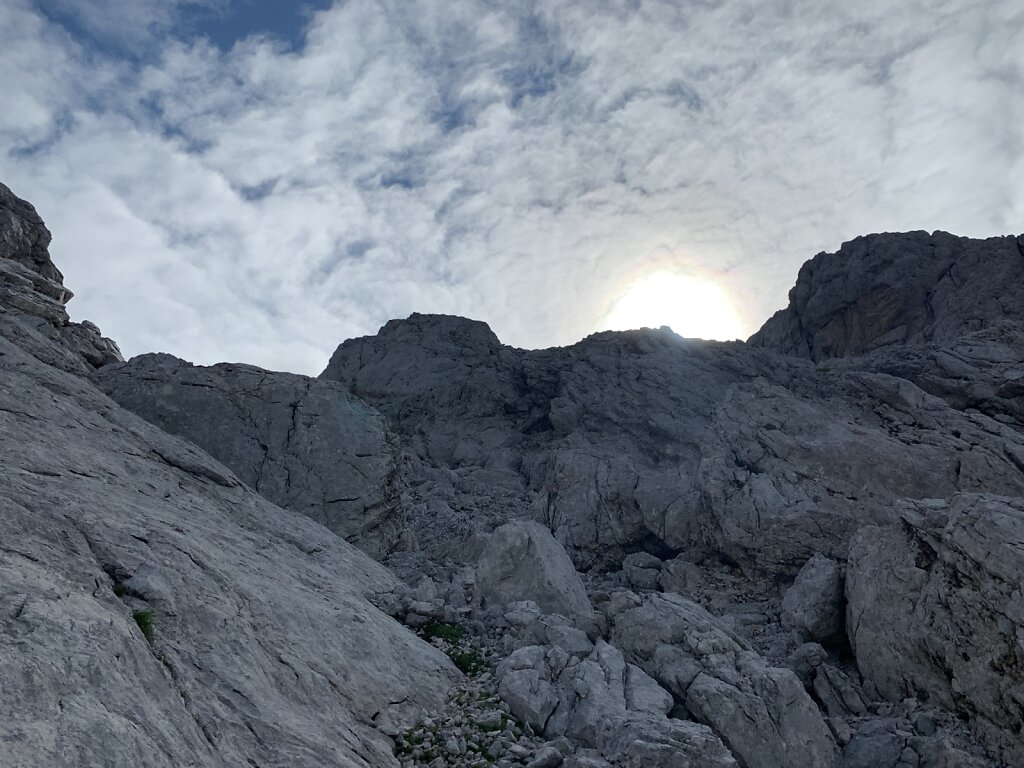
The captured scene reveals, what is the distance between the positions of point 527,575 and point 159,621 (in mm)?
12842

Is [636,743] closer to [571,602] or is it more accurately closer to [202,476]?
[571,602]

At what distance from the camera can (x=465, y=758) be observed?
1239 cm

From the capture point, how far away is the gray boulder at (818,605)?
22062 mm

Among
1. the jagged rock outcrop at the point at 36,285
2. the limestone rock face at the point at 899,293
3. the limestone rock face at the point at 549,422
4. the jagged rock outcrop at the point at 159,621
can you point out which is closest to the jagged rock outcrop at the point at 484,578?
the jagged rock outcrop at the point at 159,621

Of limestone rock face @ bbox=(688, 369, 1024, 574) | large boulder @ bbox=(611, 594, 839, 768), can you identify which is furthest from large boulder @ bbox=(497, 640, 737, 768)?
limestone rock face @ bbox=(688, 369, 1024, 574)

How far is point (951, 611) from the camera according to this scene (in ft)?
58.3

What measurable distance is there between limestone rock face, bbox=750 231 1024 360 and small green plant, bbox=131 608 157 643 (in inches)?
2852

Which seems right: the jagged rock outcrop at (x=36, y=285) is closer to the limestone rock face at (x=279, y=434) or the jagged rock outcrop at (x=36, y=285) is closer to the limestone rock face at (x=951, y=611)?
the limestone rock face at (x=279, y=434)

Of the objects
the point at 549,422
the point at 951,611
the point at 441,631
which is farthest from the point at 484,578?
the point at 549,422

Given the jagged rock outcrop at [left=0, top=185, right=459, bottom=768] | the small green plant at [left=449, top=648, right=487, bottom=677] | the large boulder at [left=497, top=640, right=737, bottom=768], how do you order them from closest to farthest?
1. the jagged rock outcrop at [left=0, top=185, right=459, bottom=768]
2. the large boulder at [left=497, top=640, right=737, bottom=768]
3. the small green plant at [left=449, top=648, right=487, bottom=677]

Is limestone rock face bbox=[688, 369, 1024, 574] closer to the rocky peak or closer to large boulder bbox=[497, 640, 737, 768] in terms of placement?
large boulder bbox=[497, 640, 737, 768]

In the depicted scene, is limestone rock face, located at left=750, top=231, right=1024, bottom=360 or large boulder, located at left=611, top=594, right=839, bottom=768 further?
limestone rock face, located at left=750, top=231, right=1024, bottom=360

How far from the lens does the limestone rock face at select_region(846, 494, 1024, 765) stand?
1588 centimetres

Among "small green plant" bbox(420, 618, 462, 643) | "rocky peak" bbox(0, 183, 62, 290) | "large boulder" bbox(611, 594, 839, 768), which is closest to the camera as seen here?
"large boulder" bbox(611, 594, 839, 768)
